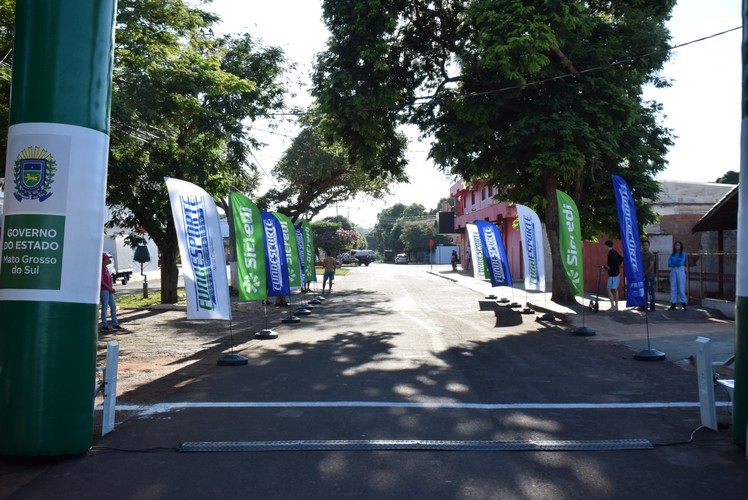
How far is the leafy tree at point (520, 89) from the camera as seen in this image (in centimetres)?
1407

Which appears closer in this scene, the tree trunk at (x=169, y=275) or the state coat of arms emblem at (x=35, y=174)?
the state coat of arms emblem at (x=35, y=174)

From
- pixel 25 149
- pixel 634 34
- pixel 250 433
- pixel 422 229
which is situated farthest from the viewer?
pixel 422 229

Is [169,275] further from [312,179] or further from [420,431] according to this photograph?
[420,431]

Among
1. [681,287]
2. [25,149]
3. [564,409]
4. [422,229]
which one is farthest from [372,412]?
[422,229]

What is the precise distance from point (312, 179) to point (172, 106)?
652 inches

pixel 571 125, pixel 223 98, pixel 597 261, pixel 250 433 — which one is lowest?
pixel 250 433

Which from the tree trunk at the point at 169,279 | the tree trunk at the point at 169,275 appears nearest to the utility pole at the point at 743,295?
the tree trunk at the point at 169,275

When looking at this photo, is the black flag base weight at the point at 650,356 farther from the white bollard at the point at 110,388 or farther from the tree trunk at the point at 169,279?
the tree trunk at the point at 169,279

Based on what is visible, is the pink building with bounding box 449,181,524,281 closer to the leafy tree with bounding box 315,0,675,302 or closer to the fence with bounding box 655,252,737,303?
the fence with bounding box 655,252,737,303

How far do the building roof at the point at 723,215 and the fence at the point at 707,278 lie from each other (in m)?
0.88

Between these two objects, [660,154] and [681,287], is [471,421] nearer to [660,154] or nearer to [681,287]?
[681,287]

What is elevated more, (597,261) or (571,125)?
(571,125)

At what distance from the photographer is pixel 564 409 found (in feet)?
20.6

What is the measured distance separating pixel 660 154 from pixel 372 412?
624 inches
